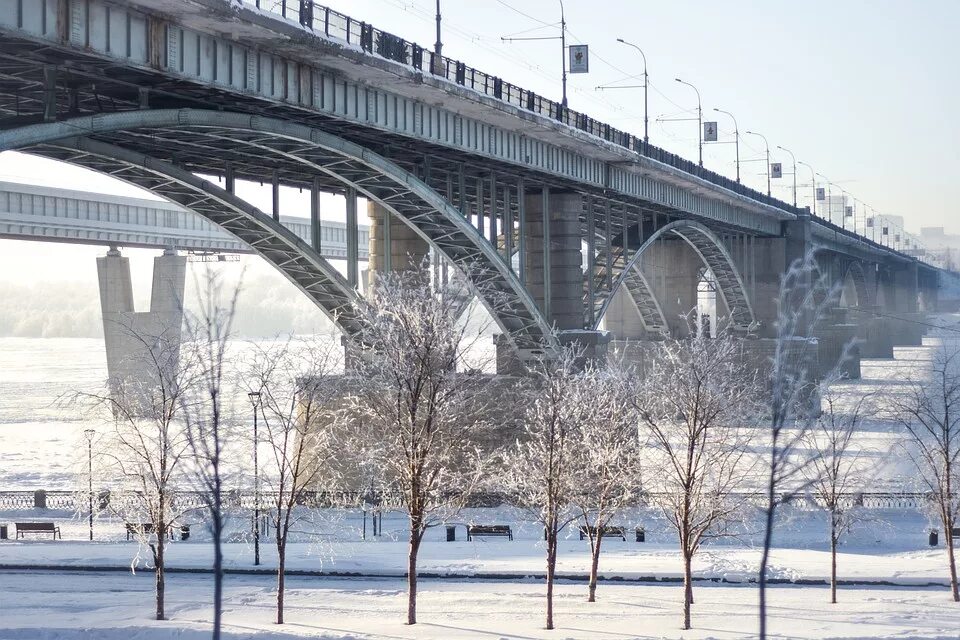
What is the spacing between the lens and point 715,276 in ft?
234

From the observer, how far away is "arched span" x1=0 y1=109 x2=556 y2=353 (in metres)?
19.9

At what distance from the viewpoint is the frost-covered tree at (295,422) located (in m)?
22.2

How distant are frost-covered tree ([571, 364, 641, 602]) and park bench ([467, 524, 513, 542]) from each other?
337 cm

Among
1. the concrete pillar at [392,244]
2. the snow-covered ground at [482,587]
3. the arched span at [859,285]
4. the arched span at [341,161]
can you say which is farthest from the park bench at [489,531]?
the arched span at [859,285]

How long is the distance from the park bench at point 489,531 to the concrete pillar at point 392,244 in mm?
8974

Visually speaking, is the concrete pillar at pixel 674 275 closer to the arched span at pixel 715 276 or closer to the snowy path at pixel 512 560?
the arched span at pixel 715 276

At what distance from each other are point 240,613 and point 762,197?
5797 centimetres

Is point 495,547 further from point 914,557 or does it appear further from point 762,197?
point 762,197

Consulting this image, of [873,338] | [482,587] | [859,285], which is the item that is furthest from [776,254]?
[482,587]

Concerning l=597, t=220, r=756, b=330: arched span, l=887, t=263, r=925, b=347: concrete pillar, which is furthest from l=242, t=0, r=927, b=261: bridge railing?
l=887, t=263, r=925, b=347: concrete pillar

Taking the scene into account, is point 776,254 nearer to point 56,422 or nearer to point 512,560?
point 56,422

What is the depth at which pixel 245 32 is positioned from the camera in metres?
21.8

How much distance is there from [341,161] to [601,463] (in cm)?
1041

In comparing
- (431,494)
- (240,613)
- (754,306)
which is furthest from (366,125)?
(754,306)
